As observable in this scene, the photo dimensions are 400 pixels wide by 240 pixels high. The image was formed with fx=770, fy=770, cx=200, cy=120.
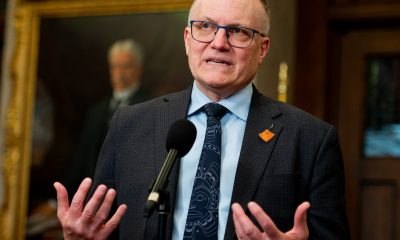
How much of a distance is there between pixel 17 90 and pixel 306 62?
178 cm

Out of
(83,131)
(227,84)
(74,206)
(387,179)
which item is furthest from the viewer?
(83,131)

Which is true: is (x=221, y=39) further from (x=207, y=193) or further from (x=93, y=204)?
(x=93, y=204)

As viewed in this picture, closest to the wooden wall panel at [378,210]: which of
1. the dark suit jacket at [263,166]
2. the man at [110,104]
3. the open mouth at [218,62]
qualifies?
the man at [110,104]

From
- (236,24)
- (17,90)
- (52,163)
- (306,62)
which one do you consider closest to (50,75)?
(17,90)

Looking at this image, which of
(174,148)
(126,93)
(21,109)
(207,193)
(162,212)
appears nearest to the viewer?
(162,212)

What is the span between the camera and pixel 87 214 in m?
2.20

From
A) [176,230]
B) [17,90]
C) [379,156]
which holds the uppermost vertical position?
[17,90]

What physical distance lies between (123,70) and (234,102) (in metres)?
2.09

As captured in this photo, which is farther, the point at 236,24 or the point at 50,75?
the point at 50,75

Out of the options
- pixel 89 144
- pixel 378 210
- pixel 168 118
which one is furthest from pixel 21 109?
pixel 168 118

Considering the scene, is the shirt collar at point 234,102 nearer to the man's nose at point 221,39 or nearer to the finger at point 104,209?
the man's nose at point 221,39

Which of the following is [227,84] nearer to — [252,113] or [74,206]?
[252,113]

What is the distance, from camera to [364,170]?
4.31m

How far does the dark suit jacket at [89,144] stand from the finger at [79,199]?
→ 7.59ft
